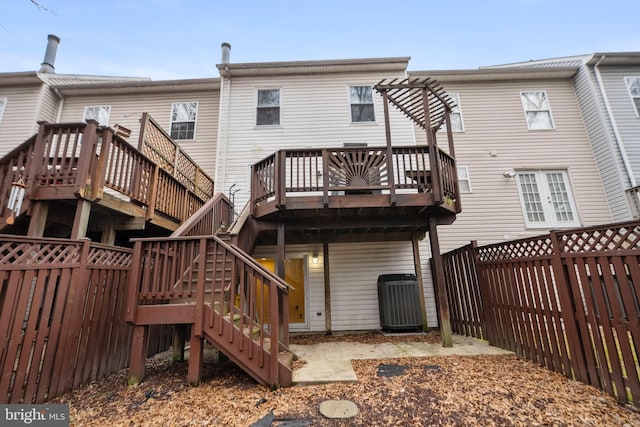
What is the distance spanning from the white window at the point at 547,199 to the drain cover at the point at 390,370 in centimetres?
686

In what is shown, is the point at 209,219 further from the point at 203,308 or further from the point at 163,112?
the point at 163,112

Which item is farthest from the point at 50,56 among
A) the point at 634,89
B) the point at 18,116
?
the point at 634,89

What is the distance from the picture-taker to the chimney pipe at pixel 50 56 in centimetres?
983

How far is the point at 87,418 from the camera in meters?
2.62

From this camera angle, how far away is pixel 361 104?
845 cm

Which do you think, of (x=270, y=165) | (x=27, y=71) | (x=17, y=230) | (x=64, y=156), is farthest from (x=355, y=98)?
(x=27, y=71)

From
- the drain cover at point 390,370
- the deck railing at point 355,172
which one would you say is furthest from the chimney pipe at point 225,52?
the drain cover at point 390,370

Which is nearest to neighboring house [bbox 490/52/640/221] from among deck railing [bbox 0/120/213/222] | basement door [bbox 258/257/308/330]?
basement door [bbox 258/257/308/330]

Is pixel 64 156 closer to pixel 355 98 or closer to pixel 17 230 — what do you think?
pixel 17 230

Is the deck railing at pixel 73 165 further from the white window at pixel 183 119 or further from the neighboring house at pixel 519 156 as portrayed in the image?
the neighboring house at pixel 519 156

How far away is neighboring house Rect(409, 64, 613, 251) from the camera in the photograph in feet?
25.6

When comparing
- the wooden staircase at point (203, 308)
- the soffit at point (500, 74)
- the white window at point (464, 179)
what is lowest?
the wooden staircase at point (203, 308)

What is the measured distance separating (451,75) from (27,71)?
14.5m

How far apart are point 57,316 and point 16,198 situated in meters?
2.21
